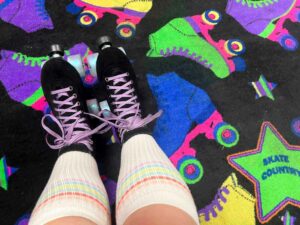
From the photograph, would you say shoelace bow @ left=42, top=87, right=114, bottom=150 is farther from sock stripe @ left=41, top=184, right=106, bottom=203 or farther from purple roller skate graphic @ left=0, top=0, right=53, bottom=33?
purple roller skate graphic @ left=0, top=0, right=53, bottom=33

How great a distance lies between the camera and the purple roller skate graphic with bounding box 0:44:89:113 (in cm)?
87

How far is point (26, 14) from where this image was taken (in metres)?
0.96

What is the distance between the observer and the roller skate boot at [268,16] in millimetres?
987

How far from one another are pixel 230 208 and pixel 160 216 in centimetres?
33

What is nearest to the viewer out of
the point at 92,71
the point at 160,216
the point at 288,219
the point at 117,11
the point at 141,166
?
the point at 160,216

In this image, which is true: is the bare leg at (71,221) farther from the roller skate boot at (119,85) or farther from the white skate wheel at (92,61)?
the white skate wheel at (92,61)

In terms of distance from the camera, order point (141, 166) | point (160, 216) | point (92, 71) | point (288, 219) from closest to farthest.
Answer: point (160, 216) < point (141, 166) < point (288, 219) < point (92, 71)

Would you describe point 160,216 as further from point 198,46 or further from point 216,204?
point 198,46

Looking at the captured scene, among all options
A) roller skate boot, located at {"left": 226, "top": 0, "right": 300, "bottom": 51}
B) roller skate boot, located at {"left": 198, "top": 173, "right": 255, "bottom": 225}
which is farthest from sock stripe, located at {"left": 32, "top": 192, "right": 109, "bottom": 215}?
roller skate boot, located at {"left": 226, "top": 0, "right": 300, "bottom": 51}

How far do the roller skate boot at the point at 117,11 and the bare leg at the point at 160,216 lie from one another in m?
0.59

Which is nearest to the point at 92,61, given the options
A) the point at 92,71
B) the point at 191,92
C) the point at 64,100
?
the point at 92,71

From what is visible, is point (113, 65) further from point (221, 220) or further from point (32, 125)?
point (221, 220)

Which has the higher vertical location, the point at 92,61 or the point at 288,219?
the point at 92,61

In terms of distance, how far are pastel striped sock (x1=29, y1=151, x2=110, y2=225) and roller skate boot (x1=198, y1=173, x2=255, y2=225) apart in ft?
0.92
